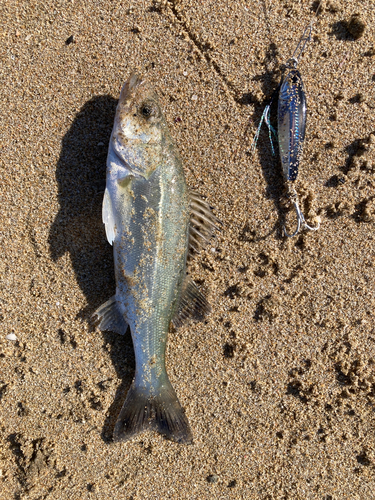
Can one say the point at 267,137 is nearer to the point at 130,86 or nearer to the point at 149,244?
the point at 130,86

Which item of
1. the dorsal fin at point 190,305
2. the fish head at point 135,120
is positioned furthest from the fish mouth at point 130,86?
the dorsal fin at point 190,305

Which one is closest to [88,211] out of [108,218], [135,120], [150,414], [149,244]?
[108,218]

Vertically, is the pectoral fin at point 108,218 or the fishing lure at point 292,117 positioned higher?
the fishing lure at point 292,117

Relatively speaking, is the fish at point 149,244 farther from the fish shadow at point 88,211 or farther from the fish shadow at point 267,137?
the fish shadow at point 267,137

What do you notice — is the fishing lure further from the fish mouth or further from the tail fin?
the tail fin

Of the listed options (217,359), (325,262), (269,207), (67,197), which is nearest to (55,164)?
(67,197)

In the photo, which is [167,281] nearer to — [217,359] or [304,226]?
[217,359]

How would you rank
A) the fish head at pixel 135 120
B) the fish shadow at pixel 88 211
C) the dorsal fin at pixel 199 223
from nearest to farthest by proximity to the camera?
1. the fish head at pixel 135 120
2. the dorsal fin at pixel 199 223
3. the fish shadow at pixel 88 211

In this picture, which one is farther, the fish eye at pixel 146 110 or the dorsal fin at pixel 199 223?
the dorsal fin at pixel 199 223
